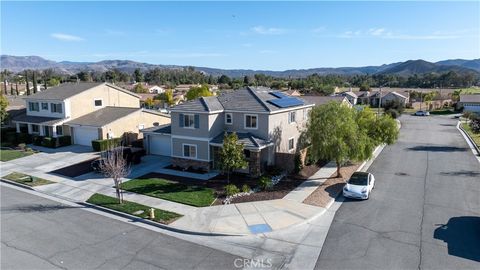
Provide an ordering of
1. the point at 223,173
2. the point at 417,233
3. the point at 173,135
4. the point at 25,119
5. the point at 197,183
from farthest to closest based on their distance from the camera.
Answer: the point at 25,119, the point at 173,135, the point at 223,173, the point at 197,183, the point at 417,233

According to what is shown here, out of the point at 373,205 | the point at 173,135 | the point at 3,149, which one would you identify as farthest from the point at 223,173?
the point at 3,149

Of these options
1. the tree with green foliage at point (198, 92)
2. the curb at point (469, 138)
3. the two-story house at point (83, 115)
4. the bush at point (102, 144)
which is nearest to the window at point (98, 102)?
the two-story house at point (83, 115)

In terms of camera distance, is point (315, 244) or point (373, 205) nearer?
point (315, 244)

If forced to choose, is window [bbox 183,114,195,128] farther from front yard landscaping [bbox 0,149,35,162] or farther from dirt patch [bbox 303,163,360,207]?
front yard landscaping [bbox 0,149,35,162]

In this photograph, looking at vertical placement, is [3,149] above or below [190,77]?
below

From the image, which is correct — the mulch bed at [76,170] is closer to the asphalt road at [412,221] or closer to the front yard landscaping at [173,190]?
the front yard landscaping at [173,190]

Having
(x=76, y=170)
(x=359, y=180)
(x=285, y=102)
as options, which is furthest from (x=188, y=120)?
(x=359, y=180)

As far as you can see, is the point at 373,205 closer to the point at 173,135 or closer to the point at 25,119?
the point at 173,135

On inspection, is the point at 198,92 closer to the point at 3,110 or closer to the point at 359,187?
the point at 3,110
